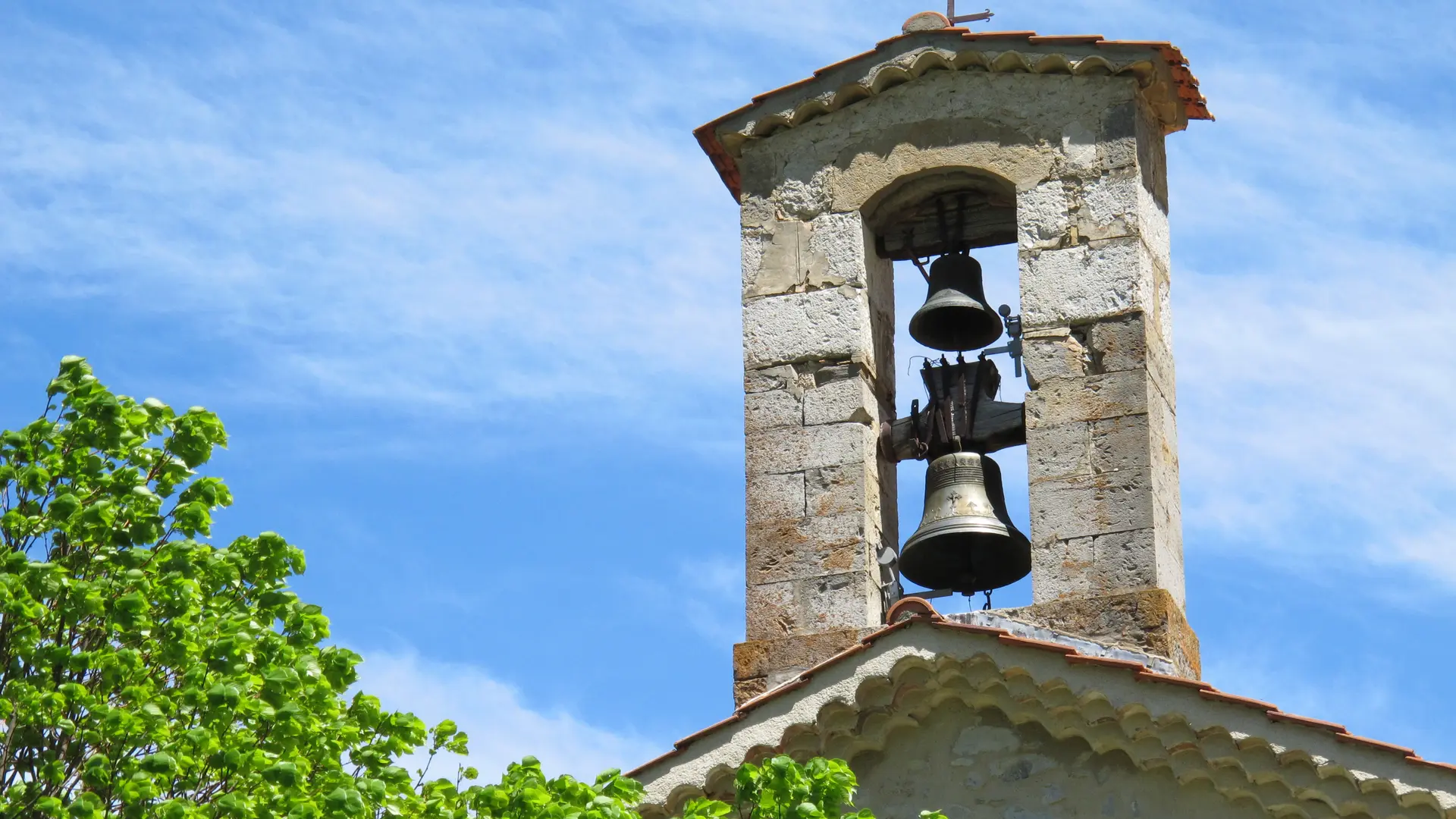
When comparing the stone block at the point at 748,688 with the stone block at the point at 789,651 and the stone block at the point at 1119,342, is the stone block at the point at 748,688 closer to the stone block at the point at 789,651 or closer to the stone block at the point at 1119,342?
the stone block at the point at 789,651

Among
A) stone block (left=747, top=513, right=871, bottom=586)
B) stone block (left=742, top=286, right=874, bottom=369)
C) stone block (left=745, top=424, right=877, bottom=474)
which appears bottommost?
stone block (left=747, top=513, right=871, bottom=586)

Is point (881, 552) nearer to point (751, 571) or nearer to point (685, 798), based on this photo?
point (751, 571)

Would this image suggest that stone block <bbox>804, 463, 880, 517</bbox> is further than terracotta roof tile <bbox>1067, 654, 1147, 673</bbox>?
Yes

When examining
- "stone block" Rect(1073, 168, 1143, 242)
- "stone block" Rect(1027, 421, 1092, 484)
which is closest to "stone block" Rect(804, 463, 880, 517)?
"stone block" Rect(1027, 421, 1092, 484)

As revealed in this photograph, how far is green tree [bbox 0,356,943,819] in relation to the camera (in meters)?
11.1

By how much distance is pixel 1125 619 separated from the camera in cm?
1407

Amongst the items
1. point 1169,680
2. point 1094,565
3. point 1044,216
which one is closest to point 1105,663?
point 1169,680

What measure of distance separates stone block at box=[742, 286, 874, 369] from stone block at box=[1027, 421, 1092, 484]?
98 cm

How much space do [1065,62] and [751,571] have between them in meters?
2.84

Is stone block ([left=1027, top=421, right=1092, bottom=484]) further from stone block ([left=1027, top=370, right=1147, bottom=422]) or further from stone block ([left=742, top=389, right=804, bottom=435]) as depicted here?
stone block ([left=742, top=389, right=804, bottom=435])

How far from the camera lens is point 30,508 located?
11.8m

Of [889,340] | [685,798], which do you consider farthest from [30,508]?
[889,340]

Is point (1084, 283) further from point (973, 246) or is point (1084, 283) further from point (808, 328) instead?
point (808, 328)

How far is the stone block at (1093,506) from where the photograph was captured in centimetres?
1434
